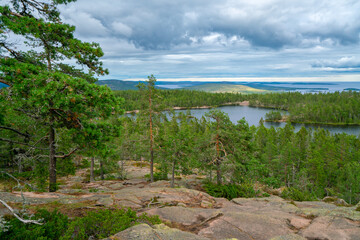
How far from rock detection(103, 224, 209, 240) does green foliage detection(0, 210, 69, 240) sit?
1562mm

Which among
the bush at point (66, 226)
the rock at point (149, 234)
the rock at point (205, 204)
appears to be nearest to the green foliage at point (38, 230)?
the bush at point (66, 226)

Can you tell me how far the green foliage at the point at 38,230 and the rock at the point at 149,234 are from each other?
156 cm

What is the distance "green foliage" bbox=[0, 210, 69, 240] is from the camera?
516cm

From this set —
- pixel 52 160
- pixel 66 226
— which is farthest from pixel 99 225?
pixel 52 160

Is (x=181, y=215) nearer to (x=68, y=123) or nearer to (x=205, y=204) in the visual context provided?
(x=205, y=204)

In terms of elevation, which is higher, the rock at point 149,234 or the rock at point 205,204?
the rock at point 149,234

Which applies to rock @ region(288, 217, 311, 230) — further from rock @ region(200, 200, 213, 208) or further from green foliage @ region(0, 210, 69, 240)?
green foliage @ region(0, 210, 69, 240)

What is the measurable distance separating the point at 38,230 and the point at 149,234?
9.19ft

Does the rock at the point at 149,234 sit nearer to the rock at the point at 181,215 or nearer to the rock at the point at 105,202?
the rock at the point at 181,215

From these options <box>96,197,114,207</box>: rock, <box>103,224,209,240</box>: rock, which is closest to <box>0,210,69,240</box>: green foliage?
<box>103,224,209,240</box>: rock

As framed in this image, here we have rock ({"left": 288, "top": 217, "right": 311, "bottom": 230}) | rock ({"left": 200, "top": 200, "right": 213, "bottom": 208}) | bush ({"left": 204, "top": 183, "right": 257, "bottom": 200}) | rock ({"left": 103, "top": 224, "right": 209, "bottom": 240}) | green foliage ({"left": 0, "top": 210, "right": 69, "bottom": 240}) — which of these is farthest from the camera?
bush ({"left": 204, "top": 183, "right": 257, "bottom": 200})

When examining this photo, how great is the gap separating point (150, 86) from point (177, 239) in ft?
62.7

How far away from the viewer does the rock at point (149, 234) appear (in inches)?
214

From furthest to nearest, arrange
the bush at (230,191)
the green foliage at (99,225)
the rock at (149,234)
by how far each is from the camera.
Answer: the bush at (230,191), the green foliage at (99,225), the rock at (149,234)
